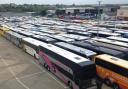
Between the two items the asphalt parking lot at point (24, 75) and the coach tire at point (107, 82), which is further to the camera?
the asphalt parking lot at point (24, 75)

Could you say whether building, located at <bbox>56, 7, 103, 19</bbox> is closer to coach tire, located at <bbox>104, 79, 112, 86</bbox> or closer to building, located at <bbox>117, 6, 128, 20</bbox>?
building, located at <bbox>117, 6, 128, 20</bbox>

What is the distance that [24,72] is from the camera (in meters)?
29.6

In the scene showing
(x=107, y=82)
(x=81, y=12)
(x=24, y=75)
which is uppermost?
(x=81, y=12)

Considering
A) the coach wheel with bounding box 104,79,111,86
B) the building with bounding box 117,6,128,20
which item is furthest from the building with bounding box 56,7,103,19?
the coach wheel with bounding box 104,79,111,86

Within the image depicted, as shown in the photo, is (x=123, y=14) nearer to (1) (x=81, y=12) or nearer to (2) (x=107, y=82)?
(1) (x=81, y=12)

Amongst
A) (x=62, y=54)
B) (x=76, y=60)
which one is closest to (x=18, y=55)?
(x=62, y=54)

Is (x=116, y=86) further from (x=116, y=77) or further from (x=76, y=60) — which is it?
(x=76, y=60)

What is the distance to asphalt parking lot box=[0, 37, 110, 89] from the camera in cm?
2497

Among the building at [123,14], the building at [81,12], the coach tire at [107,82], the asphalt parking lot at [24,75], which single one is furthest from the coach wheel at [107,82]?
the building at [81,12]

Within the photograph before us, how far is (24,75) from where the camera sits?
28.4 metres

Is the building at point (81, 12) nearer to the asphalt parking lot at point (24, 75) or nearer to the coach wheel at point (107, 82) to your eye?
the asphalt parking lot at point (24, 75)

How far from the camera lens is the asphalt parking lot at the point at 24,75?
24969 millimetres

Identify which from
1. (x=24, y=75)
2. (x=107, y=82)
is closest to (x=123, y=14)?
(x=24, y=75)

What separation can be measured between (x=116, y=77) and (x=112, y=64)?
146cm
